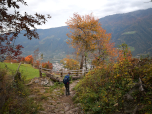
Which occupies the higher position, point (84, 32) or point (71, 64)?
point (84, 32)

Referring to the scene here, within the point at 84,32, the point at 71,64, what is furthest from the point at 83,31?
the point at 71,64

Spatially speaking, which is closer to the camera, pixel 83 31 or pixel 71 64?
pixel 83 31

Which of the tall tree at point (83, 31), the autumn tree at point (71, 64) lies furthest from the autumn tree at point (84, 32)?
the autumn tree at point (71, 64)

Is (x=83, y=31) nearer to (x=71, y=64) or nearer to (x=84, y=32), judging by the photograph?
(x=84, y=32)

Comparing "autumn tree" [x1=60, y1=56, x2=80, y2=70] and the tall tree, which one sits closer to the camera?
the tall tree

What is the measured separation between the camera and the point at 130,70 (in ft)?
17.5

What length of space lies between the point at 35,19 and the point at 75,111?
15.2ft

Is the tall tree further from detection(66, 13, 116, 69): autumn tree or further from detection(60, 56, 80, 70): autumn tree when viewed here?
detection(60, 56, 80, 70): autumn tree

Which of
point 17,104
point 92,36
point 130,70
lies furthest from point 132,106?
point 92,36

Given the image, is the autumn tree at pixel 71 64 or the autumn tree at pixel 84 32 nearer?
the autumn tree at pixel 84 32

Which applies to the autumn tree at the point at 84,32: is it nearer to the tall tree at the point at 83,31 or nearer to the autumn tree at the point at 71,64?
the tall tree at the point at 83,31

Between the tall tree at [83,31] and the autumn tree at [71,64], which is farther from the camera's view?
the autumn tree at [71,64]

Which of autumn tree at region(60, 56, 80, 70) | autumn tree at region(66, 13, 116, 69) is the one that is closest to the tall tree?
autumn tree at region(66, 13, 116, 69)

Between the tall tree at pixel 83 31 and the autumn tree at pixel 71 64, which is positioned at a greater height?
the tall tree at pixel 83 31
